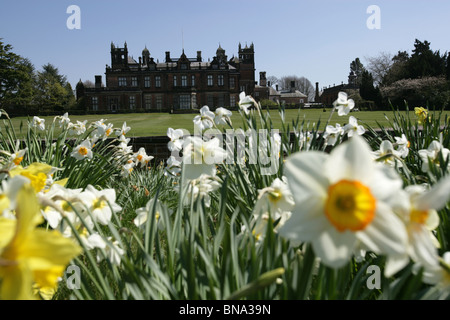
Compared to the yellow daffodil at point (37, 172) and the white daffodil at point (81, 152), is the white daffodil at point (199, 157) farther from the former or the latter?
the white daffodil at point (81, 152)

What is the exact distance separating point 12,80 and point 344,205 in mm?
40920

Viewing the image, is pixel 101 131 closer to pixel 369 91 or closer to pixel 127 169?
pixel 127 169

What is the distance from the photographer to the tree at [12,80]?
33344 millimetres

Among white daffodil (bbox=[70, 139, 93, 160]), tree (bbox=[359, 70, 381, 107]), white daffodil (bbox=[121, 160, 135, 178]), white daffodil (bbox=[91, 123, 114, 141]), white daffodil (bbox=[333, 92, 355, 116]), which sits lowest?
white daffodil (bbox=[121, 160, 135, 178])

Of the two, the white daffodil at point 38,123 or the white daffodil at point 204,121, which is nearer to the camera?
the white daffodil at point 204,121

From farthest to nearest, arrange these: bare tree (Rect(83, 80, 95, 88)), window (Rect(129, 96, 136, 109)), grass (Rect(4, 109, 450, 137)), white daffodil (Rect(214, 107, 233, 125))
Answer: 1. bare tree (Rect(83, 80, 95, 88))
2. window (Rect(129, 96, 136, 109))
3. grass (Rect(4, 109, 450, 137))
4. white daffodil (Rect(214, 107, 233, 125))

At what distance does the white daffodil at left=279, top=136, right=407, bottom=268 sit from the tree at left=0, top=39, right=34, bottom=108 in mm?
39269

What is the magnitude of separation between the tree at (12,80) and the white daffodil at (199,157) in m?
38.6

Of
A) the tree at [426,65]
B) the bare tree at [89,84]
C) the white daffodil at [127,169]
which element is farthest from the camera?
the bare tree at [89,84]

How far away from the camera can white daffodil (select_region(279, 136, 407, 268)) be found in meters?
0.57

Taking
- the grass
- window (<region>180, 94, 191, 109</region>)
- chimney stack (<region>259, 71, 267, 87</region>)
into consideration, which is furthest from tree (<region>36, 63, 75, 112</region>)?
chimney stack (<region>259, 71, 267, 87</region>)

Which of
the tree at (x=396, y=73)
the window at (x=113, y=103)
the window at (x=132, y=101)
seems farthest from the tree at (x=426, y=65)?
the window at (x=113, y=103)

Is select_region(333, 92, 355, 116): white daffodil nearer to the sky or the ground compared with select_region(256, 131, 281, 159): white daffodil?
nearer to the sky

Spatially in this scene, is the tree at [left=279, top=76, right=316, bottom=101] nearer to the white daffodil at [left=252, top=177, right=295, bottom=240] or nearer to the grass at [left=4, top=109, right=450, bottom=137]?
the grass at [left=4, top=109, right=450, bottom=137]
